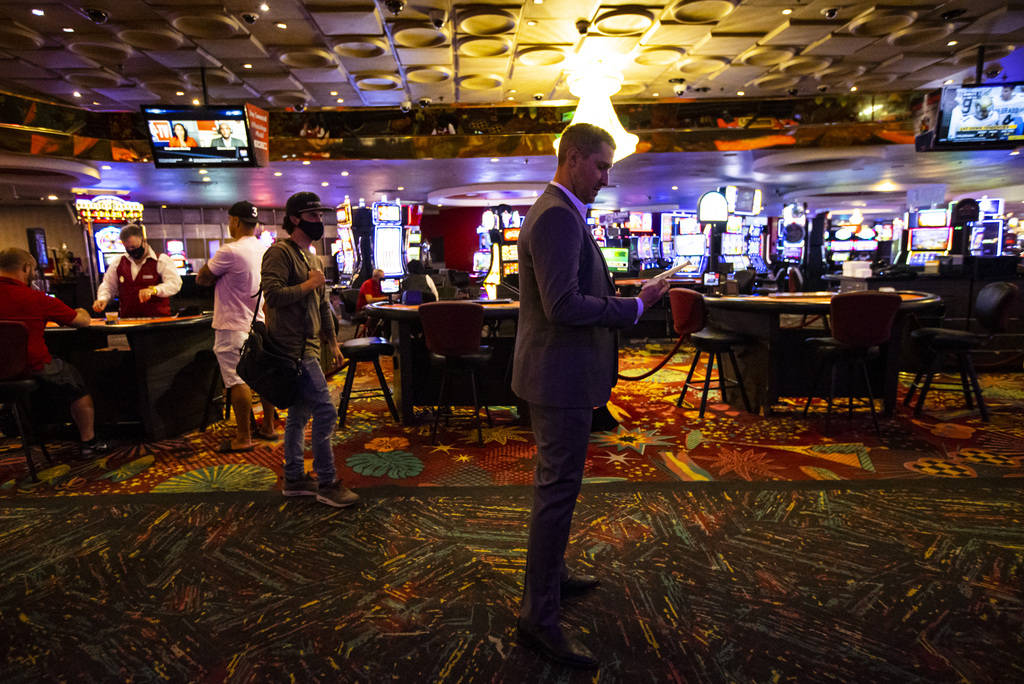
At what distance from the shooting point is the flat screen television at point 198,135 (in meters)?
5.95

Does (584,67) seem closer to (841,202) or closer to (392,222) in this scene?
(392,222)

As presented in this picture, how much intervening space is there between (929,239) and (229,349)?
40.9 ft

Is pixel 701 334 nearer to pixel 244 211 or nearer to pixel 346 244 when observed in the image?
pixel 244 211

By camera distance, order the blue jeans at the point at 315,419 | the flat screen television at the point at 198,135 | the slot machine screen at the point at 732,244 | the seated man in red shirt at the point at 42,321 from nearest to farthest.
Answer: the blue jeans at the point at 315,419 < the seated man in red shirt at the point at 42,321 < the flat screen television at the point at 198,135 < the slot machine screen at the point at 732,244

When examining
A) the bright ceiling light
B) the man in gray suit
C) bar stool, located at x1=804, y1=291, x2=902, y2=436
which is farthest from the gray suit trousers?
the bright ceiling light

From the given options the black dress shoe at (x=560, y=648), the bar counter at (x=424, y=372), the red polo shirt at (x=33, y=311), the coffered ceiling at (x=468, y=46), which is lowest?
the black dress shoe at (x=560, y=648)

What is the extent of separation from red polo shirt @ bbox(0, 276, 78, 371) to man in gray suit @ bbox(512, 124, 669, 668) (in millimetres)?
3154

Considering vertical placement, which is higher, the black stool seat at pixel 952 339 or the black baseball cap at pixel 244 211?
the black baseball cap at pixel 244 211

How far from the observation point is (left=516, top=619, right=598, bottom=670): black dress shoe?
66.8 inches

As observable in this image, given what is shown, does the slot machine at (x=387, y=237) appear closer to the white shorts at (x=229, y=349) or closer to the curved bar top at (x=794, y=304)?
the white shorts at (x=229, y=349)

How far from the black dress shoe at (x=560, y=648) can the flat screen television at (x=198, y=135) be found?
6.09 meters

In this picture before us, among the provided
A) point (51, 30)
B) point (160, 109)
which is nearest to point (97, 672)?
point (160, 109)

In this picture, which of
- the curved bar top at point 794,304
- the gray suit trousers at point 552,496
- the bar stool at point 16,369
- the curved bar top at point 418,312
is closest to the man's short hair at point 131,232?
the bar stool at point 16,369

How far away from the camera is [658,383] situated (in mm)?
5648
